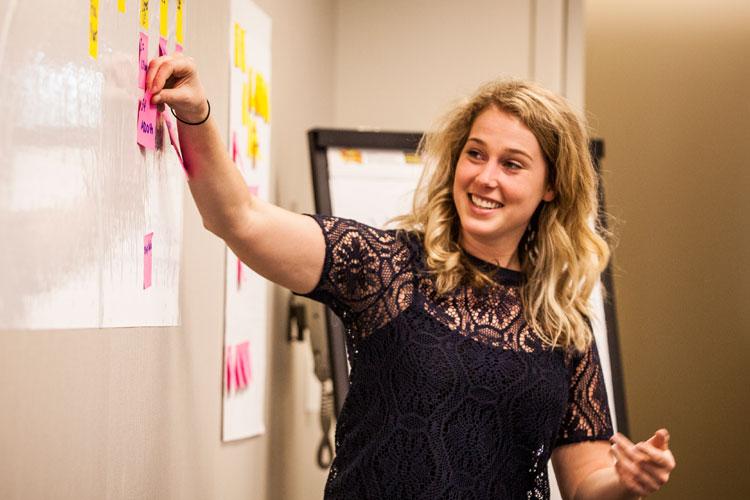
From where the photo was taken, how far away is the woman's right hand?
128cm

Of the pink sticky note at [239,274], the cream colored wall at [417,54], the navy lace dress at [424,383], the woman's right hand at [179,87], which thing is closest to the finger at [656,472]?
the navy lace dress at [424,383]

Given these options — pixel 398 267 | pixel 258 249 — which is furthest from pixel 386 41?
pixel 258 249

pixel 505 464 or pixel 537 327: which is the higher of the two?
pixel 537 327

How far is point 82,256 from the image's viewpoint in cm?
123

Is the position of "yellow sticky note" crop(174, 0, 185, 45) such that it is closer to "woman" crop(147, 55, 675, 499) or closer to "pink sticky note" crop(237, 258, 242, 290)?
"woman" crop(147, 55, 675, 499)

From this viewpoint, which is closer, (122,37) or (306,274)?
(122,37)

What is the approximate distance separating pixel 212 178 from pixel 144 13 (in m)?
0.29

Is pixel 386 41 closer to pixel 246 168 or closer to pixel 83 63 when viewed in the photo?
pixel 246 168

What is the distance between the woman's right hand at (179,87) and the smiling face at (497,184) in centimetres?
58

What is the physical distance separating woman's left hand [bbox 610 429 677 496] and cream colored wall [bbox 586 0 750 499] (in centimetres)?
240

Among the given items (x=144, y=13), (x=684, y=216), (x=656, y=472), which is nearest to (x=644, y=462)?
(x=656, y=472)

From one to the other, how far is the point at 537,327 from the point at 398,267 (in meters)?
0.28

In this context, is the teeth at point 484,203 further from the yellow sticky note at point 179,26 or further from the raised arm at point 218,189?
the yellow sticky note at point 179,26

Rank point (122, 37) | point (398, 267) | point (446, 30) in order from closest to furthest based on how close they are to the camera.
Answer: point (122, 37) < point (398, 267) < point (446, 30)
